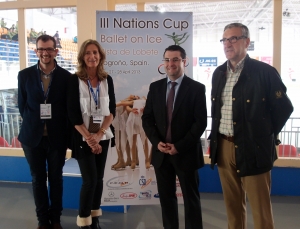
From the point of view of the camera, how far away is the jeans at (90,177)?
2.53 meters

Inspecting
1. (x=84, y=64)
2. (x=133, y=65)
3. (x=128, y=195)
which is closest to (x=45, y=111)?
(x=84, y=64)

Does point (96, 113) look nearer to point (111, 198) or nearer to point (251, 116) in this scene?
point (111, 198)

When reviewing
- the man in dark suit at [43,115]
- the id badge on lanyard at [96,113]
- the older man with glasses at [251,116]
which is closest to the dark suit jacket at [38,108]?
the man in dark suit at [43,115]

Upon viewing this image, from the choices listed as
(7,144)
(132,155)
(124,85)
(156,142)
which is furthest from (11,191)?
(156,142)

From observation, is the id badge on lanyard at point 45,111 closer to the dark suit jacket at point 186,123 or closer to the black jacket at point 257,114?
the dark suit jacket at point 186,123

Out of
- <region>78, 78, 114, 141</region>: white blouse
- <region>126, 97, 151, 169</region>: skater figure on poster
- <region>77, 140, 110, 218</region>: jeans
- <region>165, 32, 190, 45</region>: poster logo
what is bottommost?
<region>77, 140, 110, 218</region>: jeans

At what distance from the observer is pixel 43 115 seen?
2551 mm

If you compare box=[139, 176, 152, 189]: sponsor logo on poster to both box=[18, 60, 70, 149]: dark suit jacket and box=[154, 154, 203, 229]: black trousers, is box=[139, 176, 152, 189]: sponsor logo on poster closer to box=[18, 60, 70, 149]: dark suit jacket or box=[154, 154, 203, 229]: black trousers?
box=[154, 154, 203, 229]: black trousers

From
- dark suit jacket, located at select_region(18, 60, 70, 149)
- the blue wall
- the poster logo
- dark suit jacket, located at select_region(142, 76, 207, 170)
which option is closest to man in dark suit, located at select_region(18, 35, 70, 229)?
dark suit jacket, located at select_region(18, 60, 70, 149)

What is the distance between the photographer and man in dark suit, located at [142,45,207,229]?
2293 millimetres

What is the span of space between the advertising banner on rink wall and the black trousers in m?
0.71

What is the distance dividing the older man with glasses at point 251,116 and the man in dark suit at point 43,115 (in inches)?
53.4

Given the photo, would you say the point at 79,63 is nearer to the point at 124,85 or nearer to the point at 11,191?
the point at 124,85

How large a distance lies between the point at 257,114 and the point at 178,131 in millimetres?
582
